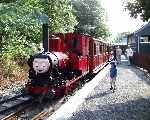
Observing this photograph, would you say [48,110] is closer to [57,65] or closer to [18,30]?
[57,65]

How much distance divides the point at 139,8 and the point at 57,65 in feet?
17.2

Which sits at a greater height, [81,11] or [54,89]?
[81,11]

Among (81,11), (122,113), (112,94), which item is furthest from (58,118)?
(81,11)

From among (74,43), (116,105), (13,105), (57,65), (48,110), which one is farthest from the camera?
(74,43)

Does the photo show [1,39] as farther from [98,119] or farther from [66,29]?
[66,29]

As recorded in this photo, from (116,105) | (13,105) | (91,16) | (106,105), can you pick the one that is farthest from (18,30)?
(91,16)

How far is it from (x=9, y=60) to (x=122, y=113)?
11.6 m

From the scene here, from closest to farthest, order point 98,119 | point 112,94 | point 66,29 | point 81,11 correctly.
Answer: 1. point 98,119
2. point 112,94
3. point 66,29
4. point 81,11

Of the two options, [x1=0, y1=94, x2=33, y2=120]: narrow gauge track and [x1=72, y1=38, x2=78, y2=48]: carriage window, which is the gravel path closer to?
[x1=0, y1=94, x2=33, y2=120]: narrow gauge track

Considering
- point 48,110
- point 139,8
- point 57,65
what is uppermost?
point 139,8

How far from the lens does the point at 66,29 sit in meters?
40.0

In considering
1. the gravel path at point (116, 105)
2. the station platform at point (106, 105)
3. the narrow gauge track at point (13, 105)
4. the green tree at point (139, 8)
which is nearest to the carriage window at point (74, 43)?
the station platform at point (106, 105)

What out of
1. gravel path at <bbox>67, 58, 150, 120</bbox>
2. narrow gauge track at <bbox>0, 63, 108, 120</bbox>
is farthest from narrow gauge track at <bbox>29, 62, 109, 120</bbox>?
gravel path at <bbox>67, 58, 150, 120</bbox>

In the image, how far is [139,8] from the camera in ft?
61.8
